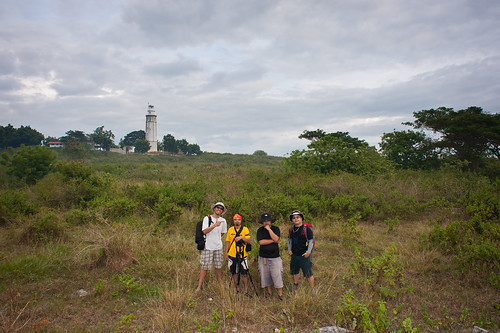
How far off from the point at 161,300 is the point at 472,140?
19.8 metres

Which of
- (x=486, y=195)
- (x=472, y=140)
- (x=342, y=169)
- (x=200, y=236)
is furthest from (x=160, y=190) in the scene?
(x=472, y=140)

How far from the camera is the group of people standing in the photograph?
464cm

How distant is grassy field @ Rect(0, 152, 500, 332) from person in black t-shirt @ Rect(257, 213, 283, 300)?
0.88 feet

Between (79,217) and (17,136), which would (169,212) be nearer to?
(79,217)

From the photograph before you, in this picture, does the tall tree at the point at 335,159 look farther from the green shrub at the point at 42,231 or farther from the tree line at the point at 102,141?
the tree line at the point at 102,141

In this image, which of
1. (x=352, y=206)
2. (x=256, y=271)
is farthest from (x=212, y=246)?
(x=352, y=206)

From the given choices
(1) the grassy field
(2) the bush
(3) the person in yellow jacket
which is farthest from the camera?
(2) the bush

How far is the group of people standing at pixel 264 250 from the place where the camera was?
183 inches

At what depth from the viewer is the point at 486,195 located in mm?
9000

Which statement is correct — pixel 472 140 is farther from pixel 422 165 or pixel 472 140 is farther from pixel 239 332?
pixel 239 332

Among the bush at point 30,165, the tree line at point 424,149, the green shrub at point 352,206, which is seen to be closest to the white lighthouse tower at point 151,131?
the bush at point 30,165

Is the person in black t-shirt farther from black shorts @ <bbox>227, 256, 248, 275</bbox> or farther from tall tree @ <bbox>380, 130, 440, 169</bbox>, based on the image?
tall tree @ <bbox>380, 130, 440, 169</bbox>

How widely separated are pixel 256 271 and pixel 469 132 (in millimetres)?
17696

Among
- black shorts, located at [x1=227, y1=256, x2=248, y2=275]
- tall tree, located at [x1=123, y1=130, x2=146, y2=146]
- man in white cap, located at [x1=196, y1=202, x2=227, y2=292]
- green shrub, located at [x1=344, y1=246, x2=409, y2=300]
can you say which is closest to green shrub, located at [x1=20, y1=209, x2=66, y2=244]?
man in white cap, located at [x1=196, y1=202, x2=227, y2=292]
